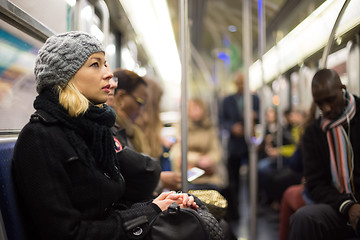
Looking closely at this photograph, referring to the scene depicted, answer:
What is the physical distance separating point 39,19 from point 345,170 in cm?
194

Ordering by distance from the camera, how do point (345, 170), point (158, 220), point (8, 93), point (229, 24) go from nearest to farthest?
point (158, 220)
point (8, 93)
point (345, 170)
point (229, 24)

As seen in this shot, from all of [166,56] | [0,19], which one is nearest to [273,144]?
[166,56]

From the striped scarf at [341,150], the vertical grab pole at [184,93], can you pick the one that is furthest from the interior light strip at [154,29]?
the striped scarf at [341,150]

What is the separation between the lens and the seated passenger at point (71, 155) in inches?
44.9

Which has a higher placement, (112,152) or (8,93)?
(8,93)

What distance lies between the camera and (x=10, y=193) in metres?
1.21

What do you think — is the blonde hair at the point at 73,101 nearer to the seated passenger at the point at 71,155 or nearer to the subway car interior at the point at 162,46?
the seated passenger at the point at 71,155

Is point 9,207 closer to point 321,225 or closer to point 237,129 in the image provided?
point 321,225

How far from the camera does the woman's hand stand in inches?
56.6

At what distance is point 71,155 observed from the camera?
1.20m

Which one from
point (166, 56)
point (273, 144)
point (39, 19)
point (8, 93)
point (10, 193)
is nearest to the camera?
point (10, 193)

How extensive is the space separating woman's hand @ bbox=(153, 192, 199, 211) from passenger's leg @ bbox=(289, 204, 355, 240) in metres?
0.76

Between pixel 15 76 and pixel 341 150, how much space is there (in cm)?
186

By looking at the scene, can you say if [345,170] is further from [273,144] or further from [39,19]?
[273,144]
